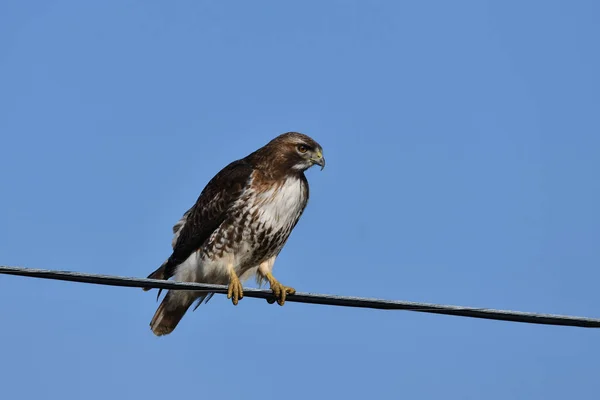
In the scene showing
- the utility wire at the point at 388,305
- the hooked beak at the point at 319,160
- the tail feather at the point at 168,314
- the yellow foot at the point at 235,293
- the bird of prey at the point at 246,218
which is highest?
the hooked beak at the point at 319,160

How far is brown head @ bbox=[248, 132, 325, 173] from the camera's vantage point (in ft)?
36.7

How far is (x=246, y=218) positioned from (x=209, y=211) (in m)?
0.51

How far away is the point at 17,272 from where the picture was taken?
695 cm

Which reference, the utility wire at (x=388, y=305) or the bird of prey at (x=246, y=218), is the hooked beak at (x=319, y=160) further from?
the utility wire at (x=388, y=305)

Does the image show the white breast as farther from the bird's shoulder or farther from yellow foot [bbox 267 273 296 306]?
yellow foot [bbox 267 273 296 306]

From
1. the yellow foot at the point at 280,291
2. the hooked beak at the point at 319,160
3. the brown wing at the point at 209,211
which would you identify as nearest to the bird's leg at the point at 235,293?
the yellow foot at the point at 280,291

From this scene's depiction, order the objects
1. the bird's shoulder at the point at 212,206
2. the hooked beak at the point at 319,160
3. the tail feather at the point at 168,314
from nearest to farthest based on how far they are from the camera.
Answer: the bird's shoulder at the point at 212,206
the hooked beak at the point at 319,160
the tail feather at the point at 168,314

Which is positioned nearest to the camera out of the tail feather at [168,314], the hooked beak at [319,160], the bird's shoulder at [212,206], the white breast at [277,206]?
the white breast at [277,206]

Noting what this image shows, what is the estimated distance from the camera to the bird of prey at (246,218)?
35.7 ft

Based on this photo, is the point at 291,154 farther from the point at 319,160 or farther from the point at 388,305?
the point at 388,305

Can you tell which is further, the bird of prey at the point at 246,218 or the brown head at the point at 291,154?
the brown head at the point at 291,154

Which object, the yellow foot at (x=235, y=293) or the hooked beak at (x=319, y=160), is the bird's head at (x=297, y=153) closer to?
the hooked beak at (x=319, y=160)

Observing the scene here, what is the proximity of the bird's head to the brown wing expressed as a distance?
0.34 metres

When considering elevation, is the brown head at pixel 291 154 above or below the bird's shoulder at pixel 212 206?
above
